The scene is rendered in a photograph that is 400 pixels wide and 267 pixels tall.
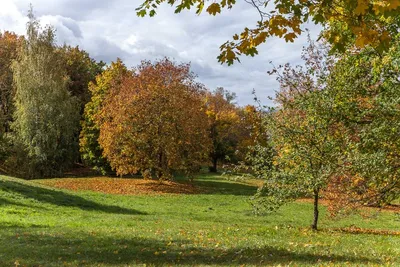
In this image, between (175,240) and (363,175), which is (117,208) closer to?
(175,240)

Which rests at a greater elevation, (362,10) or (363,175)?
(362,10)

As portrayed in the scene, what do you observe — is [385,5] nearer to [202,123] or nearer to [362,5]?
[362,5]

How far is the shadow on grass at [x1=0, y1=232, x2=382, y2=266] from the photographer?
8391mm

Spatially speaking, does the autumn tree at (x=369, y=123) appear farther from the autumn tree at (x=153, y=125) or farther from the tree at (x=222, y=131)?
the tree at (x=222, y=131)

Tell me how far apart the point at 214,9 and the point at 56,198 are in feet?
64.0

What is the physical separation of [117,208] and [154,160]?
1029 cm

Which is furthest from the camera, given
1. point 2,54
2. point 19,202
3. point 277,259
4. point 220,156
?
point 220,156

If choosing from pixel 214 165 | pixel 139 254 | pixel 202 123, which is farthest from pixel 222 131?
pixel 139 254

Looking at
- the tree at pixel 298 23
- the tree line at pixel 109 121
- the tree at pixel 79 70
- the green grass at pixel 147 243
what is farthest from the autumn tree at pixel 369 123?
the tree at pixel 79 70

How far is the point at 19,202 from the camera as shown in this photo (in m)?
19.9

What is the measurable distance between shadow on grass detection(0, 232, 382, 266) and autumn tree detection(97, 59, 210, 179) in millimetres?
20890

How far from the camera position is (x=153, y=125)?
31953 millimetres

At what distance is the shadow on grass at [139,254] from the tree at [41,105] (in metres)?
26.0

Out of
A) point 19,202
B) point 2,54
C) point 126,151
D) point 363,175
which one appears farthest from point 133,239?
point 2,54
